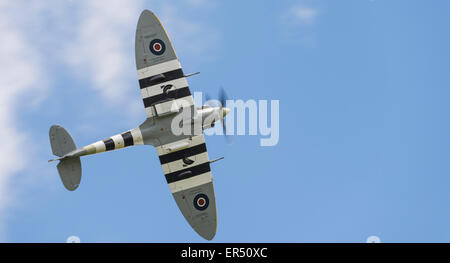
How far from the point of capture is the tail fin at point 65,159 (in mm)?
29062

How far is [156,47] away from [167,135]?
380 cm

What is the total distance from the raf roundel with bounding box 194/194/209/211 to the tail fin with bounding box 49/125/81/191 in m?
5.06

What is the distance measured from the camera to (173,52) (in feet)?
98.9

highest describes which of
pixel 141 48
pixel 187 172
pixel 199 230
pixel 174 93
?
pixel 141 48

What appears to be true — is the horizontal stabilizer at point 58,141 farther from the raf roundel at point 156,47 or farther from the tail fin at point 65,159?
the raf roundel at point 156,47

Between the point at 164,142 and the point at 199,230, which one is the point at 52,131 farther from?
the point at 199,230

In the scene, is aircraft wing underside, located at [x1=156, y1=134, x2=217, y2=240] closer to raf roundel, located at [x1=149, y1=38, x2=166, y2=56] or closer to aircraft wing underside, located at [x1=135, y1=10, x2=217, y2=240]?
aircraft wing underside, located at [x1=135, y1=10, x2=217, y2=240]

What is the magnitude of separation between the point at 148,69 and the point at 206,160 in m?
4.59

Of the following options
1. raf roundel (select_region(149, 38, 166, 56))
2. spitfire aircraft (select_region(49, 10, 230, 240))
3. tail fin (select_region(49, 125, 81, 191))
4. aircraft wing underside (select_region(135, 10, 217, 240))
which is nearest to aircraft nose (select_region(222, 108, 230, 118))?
spitfire aircraft (select_region(49, 10, 230, 240))

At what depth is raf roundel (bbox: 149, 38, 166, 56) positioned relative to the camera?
30.0m

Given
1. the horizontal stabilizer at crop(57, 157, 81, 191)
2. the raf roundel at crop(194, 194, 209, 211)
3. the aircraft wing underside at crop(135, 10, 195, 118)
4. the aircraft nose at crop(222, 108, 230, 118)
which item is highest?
the aircraft wing underside at crop(135, 10, 195, 118)

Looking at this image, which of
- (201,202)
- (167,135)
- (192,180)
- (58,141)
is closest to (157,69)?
(167,135)

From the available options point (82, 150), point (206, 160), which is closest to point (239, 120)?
point (206, 160)

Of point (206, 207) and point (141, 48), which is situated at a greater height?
point (141, 48)
